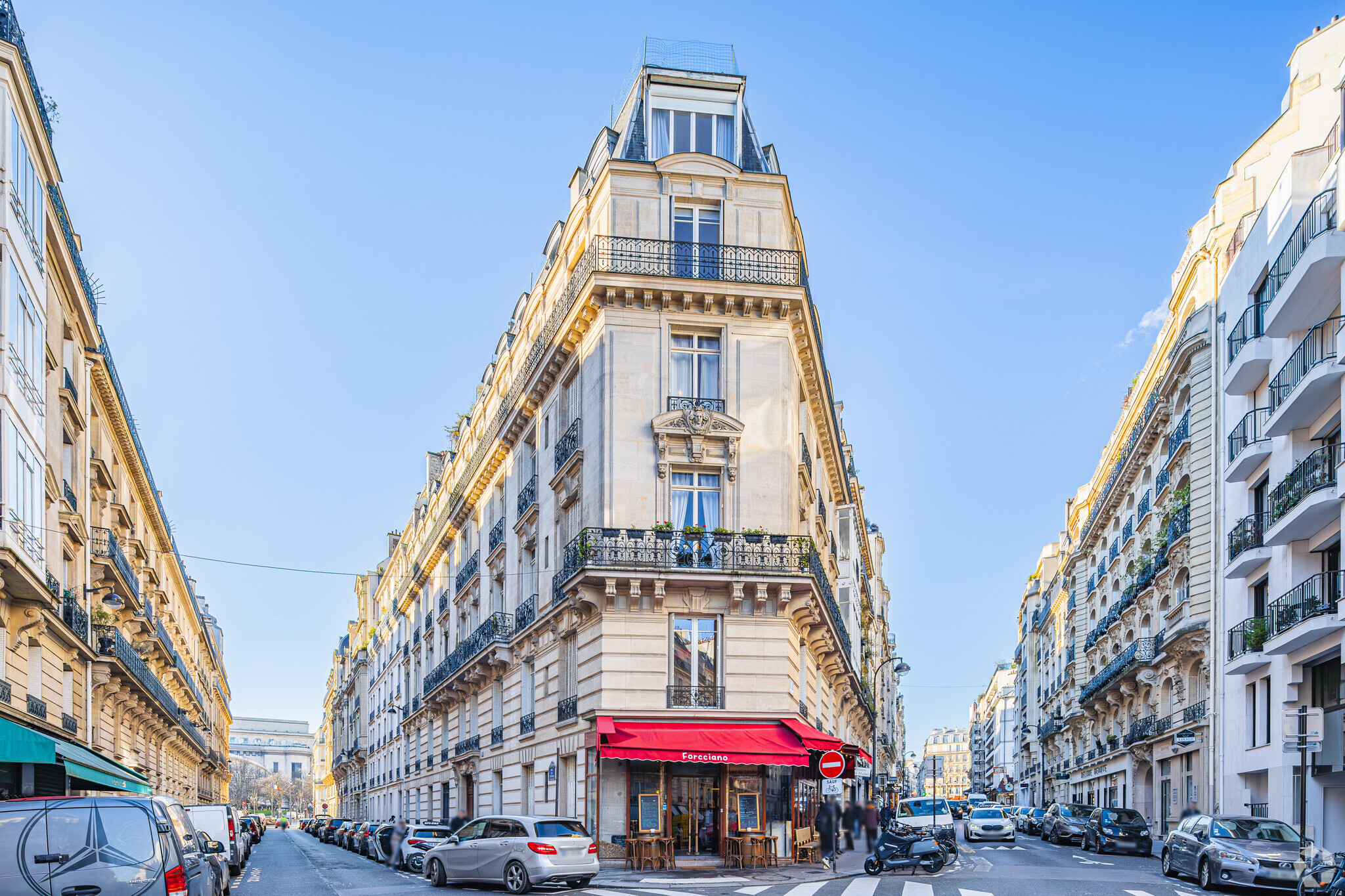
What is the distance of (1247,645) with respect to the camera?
32312 mm

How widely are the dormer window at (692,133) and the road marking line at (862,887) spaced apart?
56.7 feet

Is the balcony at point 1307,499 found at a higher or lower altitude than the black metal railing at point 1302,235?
lower

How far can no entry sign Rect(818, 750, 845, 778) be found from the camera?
24156mm

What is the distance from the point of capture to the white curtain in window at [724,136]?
31297 millimetres

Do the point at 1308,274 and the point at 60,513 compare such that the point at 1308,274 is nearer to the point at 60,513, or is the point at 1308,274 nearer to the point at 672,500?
the point at 672,500

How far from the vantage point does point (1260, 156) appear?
39312 mm

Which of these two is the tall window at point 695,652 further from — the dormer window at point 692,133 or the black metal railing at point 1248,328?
the black metal railing at point 1248,328

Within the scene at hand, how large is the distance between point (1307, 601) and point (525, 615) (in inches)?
768

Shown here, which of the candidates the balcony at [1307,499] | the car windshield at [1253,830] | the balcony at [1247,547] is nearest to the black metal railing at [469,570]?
the balcony at [1247,547]

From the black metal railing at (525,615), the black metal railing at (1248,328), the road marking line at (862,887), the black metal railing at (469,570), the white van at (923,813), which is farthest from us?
the black metal railing at (469,570)

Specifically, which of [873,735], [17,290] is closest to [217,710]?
[873,735]

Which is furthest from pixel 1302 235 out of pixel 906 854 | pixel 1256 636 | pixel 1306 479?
pixel 906 854

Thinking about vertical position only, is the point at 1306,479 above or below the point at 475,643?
above

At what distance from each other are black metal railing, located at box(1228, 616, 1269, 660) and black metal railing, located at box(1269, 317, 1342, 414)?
217 inches
